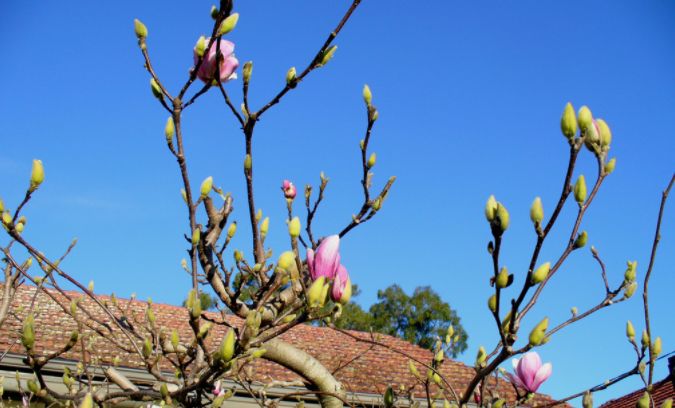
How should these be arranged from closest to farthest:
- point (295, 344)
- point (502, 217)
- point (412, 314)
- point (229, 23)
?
1. point (502, 217)
2. point (229, 23)
3. point (295, 344)
4. point (412, 314)

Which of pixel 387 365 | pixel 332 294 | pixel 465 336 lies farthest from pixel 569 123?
pixel 465 336

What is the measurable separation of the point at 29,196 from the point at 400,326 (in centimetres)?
2436

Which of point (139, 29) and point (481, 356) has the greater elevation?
point (139, 29)

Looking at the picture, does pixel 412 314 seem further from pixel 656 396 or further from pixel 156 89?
pixel 156 89

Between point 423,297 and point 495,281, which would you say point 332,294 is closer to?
point 495,281

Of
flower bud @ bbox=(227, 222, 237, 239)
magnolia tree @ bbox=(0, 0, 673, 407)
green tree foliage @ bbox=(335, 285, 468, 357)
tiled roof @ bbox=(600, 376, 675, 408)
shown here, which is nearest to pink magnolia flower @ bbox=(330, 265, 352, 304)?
magnolia tree @ bbox=(0, 0, 673, 407)

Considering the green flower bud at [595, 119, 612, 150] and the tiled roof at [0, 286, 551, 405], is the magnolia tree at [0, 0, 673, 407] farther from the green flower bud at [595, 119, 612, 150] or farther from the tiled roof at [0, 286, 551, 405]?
the tiled roof at [0, 286, 551, 405]

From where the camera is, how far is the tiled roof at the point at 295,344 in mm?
9117

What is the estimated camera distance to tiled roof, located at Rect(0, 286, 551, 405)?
912 centimetres

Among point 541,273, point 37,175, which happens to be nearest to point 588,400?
point 541,273

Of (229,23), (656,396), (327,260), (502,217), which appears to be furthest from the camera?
(656,396)

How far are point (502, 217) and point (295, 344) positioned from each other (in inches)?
401

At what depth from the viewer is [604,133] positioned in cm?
159

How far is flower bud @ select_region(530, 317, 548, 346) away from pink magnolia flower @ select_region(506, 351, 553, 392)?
3.14 feet
